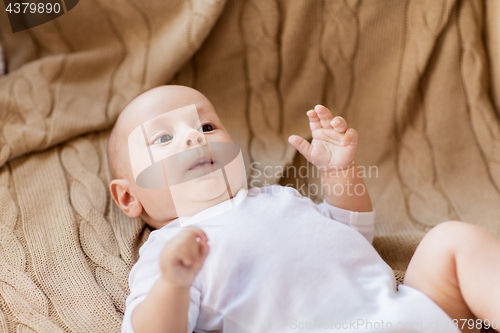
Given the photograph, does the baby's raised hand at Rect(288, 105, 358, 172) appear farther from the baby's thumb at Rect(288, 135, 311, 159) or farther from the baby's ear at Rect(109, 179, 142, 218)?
the baby's ear at Rect(109, 179, 142, 218)

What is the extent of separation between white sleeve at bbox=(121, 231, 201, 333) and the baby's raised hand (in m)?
0.42

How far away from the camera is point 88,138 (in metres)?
1.14

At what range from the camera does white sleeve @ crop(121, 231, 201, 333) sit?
70 cm

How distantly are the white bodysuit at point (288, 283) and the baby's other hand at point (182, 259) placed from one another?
126 millimetres

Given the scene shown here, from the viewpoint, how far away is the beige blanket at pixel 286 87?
1.07 m

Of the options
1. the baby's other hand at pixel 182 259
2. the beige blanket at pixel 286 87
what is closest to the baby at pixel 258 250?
the baby's other hand at pixel 182 259

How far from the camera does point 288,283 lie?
0.73 meters

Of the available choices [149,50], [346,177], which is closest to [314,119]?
[346,177]

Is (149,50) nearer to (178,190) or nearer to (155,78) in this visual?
(155,78)

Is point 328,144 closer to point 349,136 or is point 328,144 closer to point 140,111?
point 349,136

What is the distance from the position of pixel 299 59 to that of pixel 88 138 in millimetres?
694

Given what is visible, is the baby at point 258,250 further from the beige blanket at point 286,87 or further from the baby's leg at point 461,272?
the beige blanket at point 286,87

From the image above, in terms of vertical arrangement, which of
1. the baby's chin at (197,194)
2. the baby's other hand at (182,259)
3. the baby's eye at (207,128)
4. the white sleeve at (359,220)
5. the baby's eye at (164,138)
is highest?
the baby's eye at (164,138)

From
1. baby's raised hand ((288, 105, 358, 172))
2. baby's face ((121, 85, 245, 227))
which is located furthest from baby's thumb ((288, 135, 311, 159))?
baby's face ((121, 85, 245, 227))
